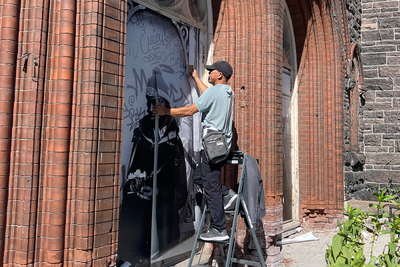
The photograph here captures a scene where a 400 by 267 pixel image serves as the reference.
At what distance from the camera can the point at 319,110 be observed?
28.3ft

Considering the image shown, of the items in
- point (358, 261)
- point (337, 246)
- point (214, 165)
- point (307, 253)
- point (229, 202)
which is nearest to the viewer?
point (358, 261)

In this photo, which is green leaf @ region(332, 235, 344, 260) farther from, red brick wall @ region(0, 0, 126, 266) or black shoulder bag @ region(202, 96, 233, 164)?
red brick wall @ region(0, 0, 126, 266)

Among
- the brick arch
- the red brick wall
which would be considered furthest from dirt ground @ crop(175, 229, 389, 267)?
the red brick wall

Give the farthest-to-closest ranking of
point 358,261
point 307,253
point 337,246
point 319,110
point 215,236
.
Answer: point 319,110 → point 307,253 → point 215,236 → point 337,246 → point 358,261

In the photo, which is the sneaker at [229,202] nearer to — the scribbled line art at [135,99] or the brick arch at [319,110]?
the scribbled line art at [135,99]

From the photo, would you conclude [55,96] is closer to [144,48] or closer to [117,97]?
[117,97]

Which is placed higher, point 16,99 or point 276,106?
point 276,106

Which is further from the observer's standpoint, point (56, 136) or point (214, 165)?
point (214, 165)

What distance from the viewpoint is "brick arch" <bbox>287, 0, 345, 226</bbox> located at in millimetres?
8523

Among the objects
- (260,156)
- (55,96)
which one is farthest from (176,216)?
(55,96)

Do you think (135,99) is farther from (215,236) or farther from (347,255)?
(347,255)

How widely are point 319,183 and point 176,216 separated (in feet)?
14.9

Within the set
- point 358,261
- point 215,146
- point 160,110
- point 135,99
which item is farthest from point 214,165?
point 358,261

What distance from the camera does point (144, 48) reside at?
4.60 metres
